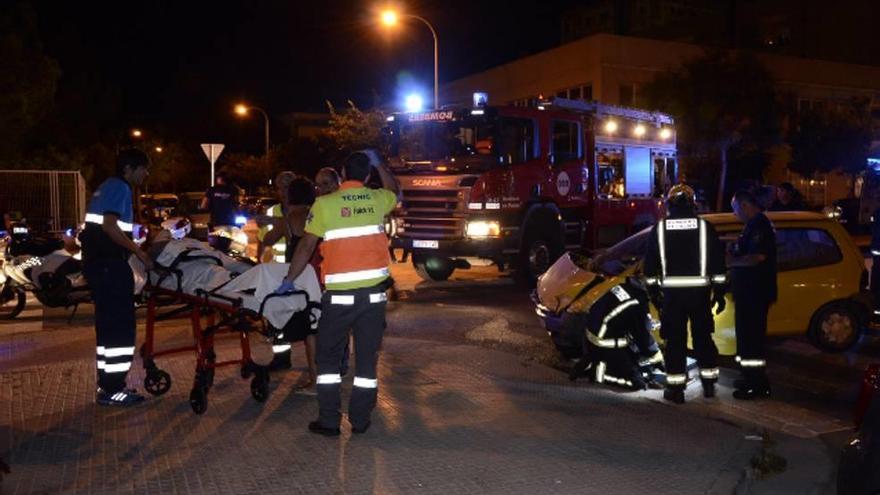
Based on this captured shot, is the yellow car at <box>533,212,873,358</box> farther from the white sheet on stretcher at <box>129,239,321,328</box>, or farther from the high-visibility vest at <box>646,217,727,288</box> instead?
the white sheet on stretcher at <box>129,239,321,328</box>

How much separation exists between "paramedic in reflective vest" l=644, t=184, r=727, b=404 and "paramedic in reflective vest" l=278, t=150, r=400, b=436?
251 cm

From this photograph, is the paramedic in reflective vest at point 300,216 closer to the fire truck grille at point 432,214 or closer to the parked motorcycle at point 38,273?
the parked motorcycle at point 38,273

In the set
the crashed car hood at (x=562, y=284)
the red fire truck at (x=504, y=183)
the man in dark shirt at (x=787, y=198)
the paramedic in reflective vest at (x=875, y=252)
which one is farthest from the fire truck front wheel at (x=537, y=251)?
the paramedic in reflective vest at (x=875, y=252)

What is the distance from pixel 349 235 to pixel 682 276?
113 inches

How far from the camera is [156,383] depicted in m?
6.73

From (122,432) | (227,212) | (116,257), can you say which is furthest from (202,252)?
(227,212)

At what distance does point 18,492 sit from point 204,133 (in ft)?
209

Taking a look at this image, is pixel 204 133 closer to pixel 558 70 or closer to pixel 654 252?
pixel 558 70

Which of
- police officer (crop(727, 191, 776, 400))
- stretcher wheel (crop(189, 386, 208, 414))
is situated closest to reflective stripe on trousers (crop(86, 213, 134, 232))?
stretcher wheel (crop(189, 386, 208, 414))

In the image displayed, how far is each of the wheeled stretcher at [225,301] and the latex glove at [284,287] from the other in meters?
0.04

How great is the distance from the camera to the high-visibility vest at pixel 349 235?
5.61m

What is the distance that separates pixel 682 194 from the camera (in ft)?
22.8

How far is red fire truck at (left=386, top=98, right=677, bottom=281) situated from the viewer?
14.0 m

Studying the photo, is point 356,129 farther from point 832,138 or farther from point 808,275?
point 832,138
